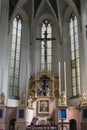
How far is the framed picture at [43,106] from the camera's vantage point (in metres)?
→ 16.7

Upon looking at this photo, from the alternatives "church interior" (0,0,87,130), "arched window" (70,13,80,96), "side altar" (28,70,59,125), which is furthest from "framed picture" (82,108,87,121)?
"arched window" (70,13,80,96)

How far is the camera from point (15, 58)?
66.4 ft

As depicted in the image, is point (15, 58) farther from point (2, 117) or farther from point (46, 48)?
point (2, 117)

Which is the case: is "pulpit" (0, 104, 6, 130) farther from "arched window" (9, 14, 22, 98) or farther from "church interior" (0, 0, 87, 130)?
"arched window" (9, 14, 22, 98)

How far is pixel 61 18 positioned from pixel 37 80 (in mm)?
7033

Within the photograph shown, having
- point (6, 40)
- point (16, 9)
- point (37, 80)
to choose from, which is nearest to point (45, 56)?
point (37, 80)

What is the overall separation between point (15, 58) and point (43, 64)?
2688mm

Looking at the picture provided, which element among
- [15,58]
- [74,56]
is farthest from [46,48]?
[15,58]

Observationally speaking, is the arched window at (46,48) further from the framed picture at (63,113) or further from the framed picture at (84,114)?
the framed picture at (84,114)

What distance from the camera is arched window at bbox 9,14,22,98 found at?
19188mm

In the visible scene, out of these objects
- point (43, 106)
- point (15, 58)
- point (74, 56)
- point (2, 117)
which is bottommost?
point (2, 117)

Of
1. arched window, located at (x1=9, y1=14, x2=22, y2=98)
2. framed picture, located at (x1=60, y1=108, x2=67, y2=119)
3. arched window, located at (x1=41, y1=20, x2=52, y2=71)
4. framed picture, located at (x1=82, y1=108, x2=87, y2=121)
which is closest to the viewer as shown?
framed picture, located at (x1=60, y1=108, x2=67, y2=119)

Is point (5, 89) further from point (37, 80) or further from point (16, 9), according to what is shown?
point (16, 9)

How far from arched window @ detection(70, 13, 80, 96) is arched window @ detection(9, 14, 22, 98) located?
16.3ft
